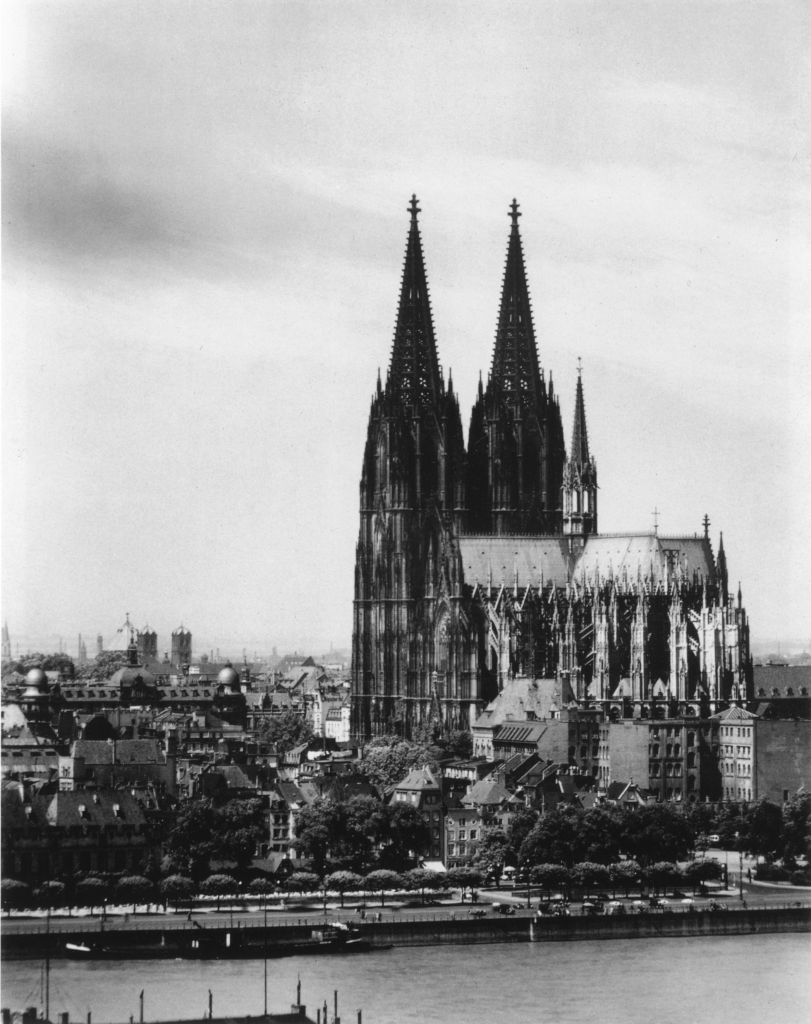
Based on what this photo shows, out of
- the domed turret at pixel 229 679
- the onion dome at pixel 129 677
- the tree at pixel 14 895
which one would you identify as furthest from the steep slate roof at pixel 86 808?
the domed turret at pixel 229 679

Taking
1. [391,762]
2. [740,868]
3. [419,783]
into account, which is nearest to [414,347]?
[391,762]

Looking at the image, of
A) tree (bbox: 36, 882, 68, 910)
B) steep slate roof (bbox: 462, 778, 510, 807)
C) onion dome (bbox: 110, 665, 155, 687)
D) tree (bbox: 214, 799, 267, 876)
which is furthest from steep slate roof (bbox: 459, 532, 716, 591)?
tree (bbox: 36, 882, 68, 910)

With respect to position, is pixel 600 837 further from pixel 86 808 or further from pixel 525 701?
pixel 525 701

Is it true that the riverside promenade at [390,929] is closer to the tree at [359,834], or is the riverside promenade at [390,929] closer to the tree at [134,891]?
the tree at [134,891]

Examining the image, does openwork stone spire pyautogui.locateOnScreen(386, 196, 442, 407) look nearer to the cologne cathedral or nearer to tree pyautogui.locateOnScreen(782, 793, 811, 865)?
the cologne cathedral

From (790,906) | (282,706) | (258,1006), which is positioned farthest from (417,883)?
(282,706)
